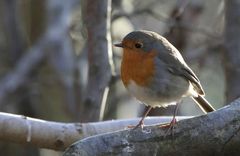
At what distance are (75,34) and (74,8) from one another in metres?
0.71

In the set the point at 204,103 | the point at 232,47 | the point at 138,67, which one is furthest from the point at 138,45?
the point at 232,47

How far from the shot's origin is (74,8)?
8570 mm

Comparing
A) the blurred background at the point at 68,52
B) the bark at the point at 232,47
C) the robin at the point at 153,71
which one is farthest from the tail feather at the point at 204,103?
the blurred background at the point at 68,52

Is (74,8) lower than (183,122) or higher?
higher

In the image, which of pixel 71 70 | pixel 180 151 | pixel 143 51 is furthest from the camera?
pixel 71 70

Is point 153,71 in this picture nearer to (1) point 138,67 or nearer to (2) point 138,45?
(1) point 138,67

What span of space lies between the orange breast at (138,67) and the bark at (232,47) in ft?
5.07

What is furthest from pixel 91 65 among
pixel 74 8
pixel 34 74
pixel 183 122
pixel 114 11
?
pixel 74 8

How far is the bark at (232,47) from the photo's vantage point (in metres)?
5.54

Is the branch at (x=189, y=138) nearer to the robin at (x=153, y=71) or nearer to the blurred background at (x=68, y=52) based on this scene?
the robin at (x=153, y=71)

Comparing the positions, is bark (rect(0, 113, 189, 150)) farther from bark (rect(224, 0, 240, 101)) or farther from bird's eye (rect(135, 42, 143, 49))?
bark (rect(224, 0, 240, 101))

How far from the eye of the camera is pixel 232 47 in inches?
221

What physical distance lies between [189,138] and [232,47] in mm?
2078

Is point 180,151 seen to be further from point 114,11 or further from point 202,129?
point 114,11
